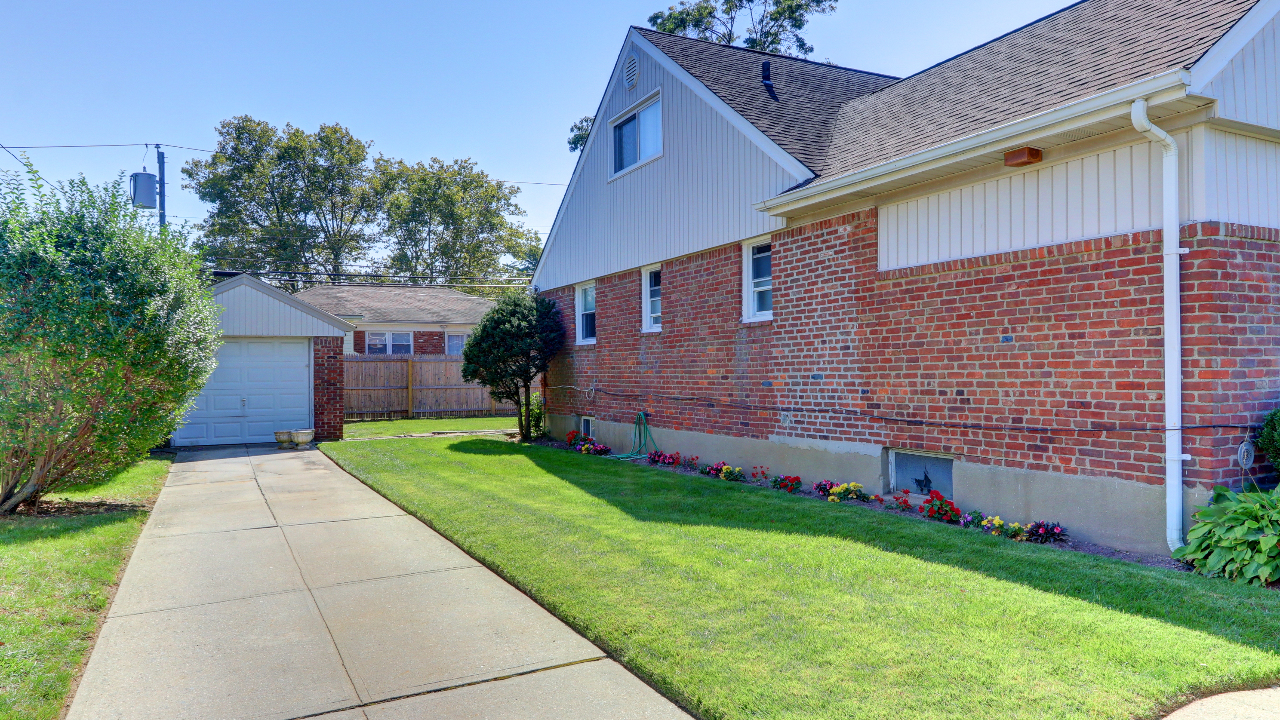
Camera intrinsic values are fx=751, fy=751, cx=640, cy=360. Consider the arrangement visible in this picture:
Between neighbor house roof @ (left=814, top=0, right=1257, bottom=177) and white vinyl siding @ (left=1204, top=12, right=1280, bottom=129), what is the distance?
262 mm

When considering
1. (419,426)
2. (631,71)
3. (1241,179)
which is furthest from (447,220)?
(1241,179)

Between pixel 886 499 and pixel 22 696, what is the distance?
23.8ft

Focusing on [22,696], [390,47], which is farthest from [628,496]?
[390,47]

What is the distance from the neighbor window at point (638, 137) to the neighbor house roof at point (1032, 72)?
10.2 feet

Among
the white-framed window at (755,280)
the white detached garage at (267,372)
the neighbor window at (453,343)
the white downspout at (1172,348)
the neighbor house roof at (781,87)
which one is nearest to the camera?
the white downspout at (1172,348)

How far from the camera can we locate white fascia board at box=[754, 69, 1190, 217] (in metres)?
5.30

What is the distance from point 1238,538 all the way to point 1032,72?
5171 millimetres

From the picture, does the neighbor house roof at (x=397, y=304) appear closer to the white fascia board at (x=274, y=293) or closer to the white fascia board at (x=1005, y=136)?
the white fascia board at (x=274, y=293)

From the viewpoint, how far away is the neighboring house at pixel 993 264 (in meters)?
5.56

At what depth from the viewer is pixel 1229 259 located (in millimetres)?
5539

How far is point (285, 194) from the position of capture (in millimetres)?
37688

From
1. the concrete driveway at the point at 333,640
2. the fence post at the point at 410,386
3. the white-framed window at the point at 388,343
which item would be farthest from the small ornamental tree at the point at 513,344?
the white-framed window at the point at 388,343

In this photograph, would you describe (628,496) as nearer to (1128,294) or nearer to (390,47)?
(1128,294)

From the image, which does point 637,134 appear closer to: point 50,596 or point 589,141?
point 589,141
